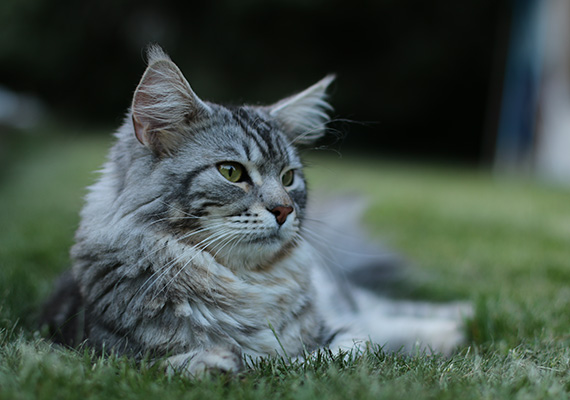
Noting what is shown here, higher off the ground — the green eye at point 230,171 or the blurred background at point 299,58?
the blurred background at point 299,58

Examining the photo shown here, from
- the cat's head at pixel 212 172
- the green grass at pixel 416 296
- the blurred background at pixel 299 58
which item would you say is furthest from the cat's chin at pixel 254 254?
the blurred background at pixel 299 58

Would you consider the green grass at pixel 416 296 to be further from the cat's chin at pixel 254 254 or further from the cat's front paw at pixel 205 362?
the cat's chin at pixel 254 254

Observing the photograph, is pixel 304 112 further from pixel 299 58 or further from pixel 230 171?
pixel 299 58

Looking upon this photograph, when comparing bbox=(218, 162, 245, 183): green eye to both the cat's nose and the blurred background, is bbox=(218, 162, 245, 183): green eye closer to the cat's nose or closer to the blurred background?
the cat's nose

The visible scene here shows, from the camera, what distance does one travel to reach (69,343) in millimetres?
1937

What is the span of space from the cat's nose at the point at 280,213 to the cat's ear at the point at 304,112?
1.53ft

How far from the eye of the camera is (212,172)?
1.87 metres

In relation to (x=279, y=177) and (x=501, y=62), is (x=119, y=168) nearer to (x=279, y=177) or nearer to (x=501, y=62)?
(x=279, y=177)

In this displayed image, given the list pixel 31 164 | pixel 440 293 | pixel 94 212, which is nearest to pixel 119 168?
pixel 94 212

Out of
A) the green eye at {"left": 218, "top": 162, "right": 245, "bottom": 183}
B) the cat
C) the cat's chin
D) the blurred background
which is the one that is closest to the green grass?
the cat

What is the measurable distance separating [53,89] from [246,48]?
7666 millimetres

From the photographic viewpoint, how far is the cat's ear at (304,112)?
2.33 m

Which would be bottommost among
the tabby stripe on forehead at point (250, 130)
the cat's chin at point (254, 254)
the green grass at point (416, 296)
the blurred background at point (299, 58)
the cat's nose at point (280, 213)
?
the green grass at point (416, 296)

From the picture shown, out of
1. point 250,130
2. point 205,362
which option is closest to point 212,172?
point 250,130
